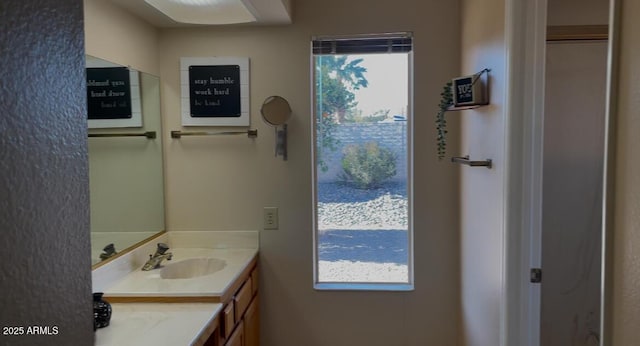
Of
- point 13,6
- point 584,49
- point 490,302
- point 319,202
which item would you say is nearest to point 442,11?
point 584,49

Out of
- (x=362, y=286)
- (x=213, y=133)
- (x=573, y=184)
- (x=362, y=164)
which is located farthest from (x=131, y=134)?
(x=573, y=184)

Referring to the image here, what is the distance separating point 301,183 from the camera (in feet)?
7.98

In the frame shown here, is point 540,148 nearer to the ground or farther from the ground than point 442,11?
nearer to the ground

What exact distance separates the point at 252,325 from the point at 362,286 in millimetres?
693

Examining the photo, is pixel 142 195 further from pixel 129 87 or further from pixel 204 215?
pixel 129 87

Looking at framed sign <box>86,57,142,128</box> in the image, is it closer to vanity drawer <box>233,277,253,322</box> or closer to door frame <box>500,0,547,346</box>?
vanity drawer <box>233,277,253,322</box>

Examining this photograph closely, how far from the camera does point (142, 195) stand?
2.22 m

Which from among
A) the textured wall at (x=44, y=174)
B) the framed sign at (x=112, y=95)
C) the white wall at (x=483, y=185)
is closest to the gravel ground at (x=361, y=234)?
the white wall at (x=483, y=185)

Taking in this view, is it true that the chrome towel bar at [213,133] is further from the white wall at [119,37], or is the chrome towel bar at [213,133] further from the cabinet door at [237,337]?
the cabinet door at [237,337]

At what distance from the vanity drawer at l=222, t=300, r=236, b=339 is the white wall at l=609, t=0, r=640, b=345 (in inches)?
54.7

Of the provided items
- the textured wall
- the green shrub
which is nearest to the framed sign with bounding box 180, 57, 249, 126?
the green shrub

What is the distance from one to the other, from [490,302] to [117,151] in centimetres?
186

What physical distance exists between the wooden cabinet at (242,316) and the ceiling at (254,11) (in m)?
1.37

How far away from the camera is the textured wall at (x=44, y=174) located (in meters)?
0.41
